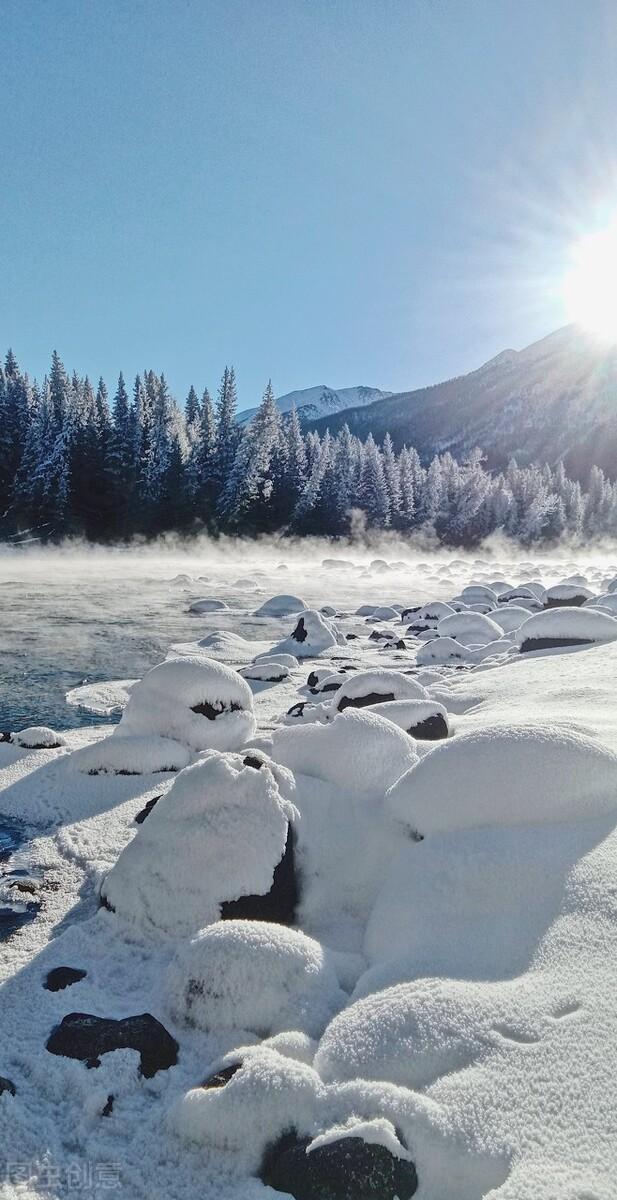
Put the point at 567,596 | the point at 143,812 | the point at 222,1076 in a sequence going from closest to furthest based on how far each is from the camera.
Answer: the point at 222,1076
the point at 143,812
the point at 567,596

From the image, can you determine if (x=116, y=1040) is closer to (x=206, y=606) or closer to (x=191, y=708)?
(x=191, y=708)

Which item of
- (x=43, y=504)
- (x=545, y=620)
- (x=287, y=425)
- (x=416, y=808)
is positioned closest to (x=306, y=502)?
(x=287, y=425)

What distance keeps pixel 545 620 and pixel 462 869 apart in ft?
26.9

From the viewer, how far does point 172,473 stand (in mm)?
48125

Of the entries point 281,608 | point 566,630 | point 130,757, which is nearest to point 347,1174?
point 130,757

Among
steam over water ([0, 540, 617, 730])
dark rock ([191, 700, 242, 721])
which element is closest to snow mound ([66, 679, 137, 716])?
steam over water ([0, 540, 617, 730])

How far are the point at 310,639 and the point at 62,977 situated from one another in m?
11.7

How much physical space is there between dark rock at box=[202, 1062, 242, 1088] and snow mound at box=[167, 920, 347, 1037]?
0.30m

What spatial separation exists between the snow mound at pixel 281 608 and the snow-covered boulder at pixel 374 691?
13.6 m

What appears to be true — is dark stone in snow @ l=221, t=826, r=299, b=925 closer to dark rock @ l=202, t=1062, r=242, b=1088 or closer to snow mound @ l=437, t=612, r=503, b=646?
dark rock @ l=202, t=1062, r=242, b=1088

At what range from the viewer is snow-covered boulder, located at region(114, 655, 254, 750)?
624 cm

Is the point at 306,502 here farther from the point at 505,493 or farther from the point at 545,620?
the point at 545,620

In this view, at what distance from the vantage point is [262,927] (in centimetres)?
→ 305

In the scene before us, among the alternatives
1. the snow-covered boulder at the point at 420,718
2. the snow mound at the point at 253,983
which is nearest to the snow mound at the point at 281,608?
the snow-covered boulder at the point at 420,718
